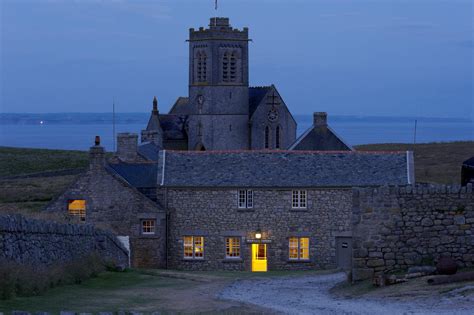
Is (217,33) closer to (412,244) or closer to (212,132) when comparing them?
(212,132)

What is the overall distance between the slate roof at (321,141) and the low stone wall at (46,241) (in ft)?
100.0

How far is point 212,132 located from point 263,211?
191 ft

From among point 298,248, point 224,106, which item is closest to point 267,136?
point 224,106

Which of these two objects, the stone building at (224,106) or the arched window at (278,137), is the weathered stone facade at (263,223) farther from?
the arched window at (278,137)

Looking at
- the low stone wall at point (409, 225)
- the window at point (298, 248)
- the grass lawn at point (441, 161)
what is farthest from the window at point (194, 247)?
the grass lawn at point (441, 161)

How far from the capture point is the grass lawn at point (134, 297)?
22.6 meters

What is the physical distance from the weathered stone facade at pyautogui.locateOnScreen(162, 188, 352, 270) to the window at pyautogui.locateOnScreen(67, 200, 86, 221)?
398cm

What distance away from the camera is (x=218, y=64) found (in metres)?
108

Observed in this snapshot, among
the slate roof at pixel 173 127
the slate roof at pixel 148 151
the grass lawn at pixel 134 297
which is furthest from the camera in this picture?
the slate roof at pixel 173 127

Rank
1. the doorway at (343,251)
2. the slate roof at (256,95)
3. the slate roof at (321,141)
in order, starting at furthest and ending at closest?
the slate roof at (256,95)
the slate roof at (321,141)
the doorway at (343,251)

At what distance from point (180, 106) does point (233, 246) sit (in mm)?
65327

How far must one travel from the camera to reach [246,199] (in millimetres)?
50812

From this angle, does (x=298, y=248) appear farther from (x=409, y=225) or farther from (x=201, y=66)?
(x=201, y=66)

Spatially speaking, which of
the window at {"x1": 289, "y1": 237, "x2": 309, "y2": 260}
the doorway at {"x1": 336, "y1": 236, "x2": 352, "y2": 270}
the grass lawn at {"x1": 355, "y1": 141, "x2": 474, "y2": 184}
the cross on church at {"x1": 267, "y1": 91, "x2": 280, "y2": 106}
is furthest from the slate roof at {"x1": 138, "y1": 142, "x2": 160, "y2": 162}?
the cross on church at {"x1": 267, "y1": 91, "x2": 280, "y2": 106}
